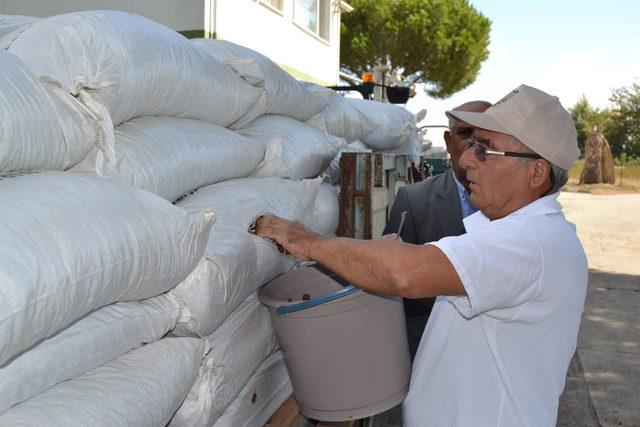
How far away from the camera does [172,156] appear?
1912 mm

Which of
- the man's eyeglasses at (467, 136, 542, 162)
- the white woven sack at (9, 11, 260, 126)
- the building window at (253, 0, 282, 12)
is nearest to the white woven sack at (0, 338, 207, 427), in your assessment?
the white woven sack at (9, 11, 260, 126)

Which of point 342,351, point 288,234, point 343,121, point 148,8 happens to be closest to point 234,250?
point 288,234

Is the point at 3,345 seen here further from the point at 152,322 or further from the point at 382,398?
the point at 382,398

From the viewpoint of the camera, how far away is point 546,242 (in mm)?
1571

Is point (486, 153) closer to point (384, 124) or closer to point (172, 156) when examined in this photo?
point (172, 156)

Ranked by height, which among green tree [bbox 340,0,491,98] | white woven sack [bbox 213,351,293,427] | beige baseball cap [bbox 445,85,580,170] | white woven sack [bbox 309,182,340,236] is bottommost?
white woven sack [bbox 213,351,293,427]

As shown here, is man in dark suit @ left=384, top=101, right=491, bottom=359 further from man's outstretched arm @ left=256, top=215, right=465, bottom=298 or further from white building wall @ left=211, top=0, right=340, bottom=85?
white building wall @ left=211, top=0, right=340, bottom=85

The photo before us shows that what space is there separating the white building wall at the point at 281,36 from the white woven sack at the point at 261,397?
8.30m

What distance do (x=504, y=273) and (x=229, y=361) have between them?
730 mm

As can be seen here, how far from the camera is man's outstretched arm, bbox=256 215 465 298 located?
4.96ft

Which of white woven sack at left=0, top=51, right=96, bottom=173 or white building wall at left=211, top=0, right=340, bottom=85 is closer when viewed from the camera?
white woven sack at left=0, top=51, right=96, bottom=173

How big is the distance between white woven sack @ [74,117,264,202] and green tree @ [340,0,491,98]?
22.9m

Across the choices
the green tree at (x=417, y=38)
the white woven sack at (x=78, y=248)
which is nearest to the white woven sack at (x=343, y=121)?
the white woven sack at (x=78, y=248)

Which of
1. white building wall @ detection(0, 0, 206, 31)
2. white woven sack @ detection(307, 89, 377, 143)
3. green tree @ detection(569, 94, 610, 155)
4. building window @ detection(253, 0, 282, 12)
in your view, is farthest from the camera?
green tree @ detection(569, 94, 610, 155)
